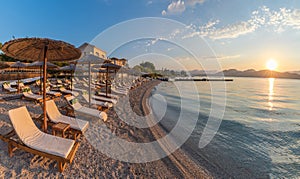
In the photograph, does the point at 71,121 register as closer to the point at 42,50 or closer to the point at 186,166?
the point at 42,50

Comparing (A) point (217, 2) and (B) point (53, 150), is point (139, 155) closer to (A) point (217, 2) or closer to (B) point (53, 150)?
(B) point (53, 150)

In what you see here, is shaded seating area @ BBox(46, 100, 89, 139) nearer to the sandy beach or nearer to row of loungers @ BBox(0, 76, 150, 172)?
row of loungers @ BBox(0, 76, 150, 172)

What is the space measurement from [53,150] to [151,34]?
906 cm

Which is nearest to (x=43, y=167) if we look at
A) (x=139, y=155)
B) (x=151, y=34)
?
(x=139, y=155)

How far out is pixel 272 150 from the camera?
420 cm

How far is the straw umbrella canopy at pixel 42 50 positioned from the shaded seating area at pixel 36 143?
0.40 meters

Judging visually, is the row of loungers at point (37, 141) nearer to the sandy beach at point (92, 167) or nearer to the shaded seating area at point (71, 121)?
the shaded seating area at point (71, 121)

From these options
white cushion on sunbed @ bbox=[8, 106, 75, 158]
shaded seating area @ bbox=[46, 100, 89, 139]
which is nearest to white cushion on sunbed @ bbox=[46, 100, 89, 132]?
shaded seating area @ bbox=[46, 100, 89, 139]

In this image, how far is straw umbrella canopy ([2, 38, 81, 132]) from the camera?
2.46 meters

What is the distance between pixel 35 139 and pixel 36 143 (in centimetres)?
18

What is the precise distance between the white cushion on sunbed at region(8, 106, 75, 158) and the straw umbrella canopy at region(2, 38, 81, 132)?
36 cm

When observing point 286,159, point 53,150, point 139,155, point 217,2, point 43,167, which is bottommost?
point 286,159

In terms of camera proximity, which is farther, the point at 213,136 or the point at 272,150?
the point at 213,136

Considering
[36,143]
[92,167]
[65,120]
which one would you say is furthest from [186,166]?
[65,120]
